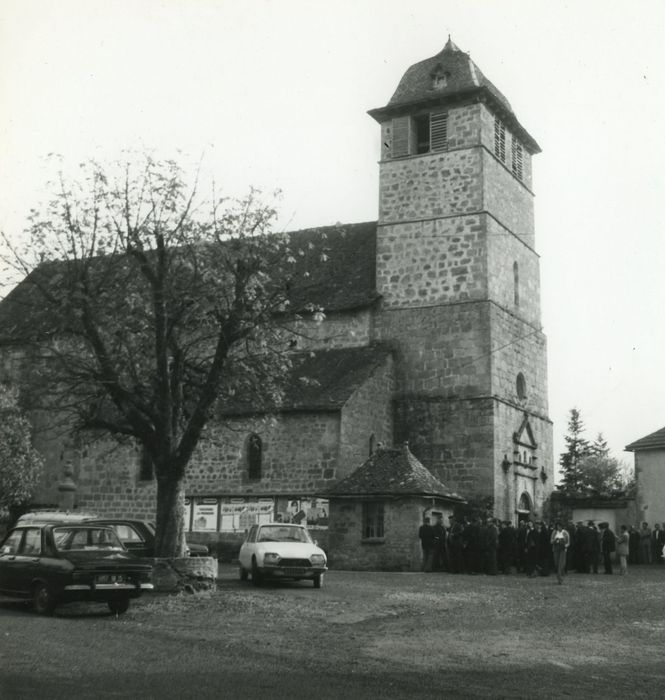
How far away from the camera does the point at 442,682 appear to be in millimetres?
9141

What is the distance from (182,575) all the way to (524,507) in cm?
1824

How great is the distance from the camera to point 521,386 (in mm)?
34781

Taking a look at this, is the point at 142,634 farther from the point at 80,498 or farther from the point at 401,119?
the point at 401,119

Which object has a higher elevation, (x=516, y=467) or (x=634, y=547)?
(x=516, y=467)

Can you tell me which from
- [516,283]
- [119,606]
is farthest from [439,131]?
[119,606]

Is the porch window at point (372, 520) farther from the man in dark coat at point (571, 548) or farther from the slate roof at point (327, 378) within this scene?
the man in dark coat at point (571, 548)

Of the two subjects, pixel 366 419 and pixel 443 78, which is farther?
pixel 443 78

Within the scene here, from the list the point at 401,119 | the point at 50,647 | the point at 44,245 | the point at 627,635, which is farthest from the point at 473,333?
the point at 50,647

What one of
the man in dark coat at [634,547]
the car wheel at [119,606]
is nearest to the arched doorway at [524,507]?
the man in dark coat at [634,547]

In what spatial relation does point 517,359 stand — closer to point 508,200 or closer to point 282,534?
point 508,200

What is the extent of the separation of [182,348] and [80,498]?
17049 millimetres

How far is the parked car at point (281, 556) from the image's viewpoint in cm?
2031

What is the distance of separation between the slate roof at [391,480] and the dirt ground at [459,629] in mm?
4452

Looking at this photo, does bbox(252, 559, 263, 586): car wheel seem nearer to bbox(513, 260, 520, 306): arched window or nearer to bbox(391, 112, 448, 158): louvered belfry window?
bbox(513, 260, 520, 306): arched window
